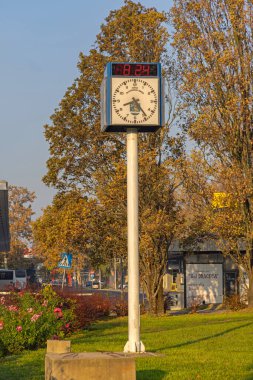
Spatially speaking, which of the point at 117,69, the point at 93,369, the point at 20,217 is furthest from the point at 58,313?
the point at 20,217

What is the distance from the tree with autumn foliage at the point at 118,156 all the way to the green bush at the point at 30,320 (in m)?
13.5

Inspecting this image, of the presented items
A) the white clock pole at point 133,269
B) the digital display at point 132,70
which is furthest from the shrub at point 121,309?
the digital display at point 132,70

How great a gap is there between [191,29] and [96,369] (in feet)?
101

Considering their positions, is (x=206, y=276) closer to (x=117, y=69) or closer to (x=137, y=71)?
(x=137, y=71)

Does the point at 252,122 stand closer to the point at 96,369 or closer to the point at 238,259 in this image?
the point at 238,259

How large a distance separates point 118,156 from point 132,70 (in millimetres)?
22805

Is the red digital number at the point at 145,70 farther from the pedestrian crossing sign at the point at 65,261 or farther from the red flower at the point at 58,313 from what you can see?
the pedestrian crossing sign at the point at 65,261

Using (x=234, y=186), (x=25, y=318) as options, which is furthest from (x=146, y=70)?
(x=234, y=186)

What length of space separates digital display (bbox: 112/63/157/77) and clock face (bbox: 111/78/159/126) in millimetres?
109

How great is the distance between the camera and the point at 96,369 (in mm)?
11148

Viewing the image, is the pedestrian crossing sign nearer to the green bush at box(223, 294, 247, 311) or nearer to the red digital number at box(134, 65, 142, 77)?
the green bush at box(223, 294, 247, 311)

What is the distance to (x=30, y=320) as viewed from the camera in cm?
2116

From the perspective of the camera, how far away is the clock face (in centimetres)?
1727

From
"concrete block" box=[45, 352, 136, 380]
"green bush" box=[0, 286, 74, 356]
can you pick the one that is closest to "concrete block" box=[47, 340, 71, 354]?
"concrete block" box=[45, 352, 136, 380]
